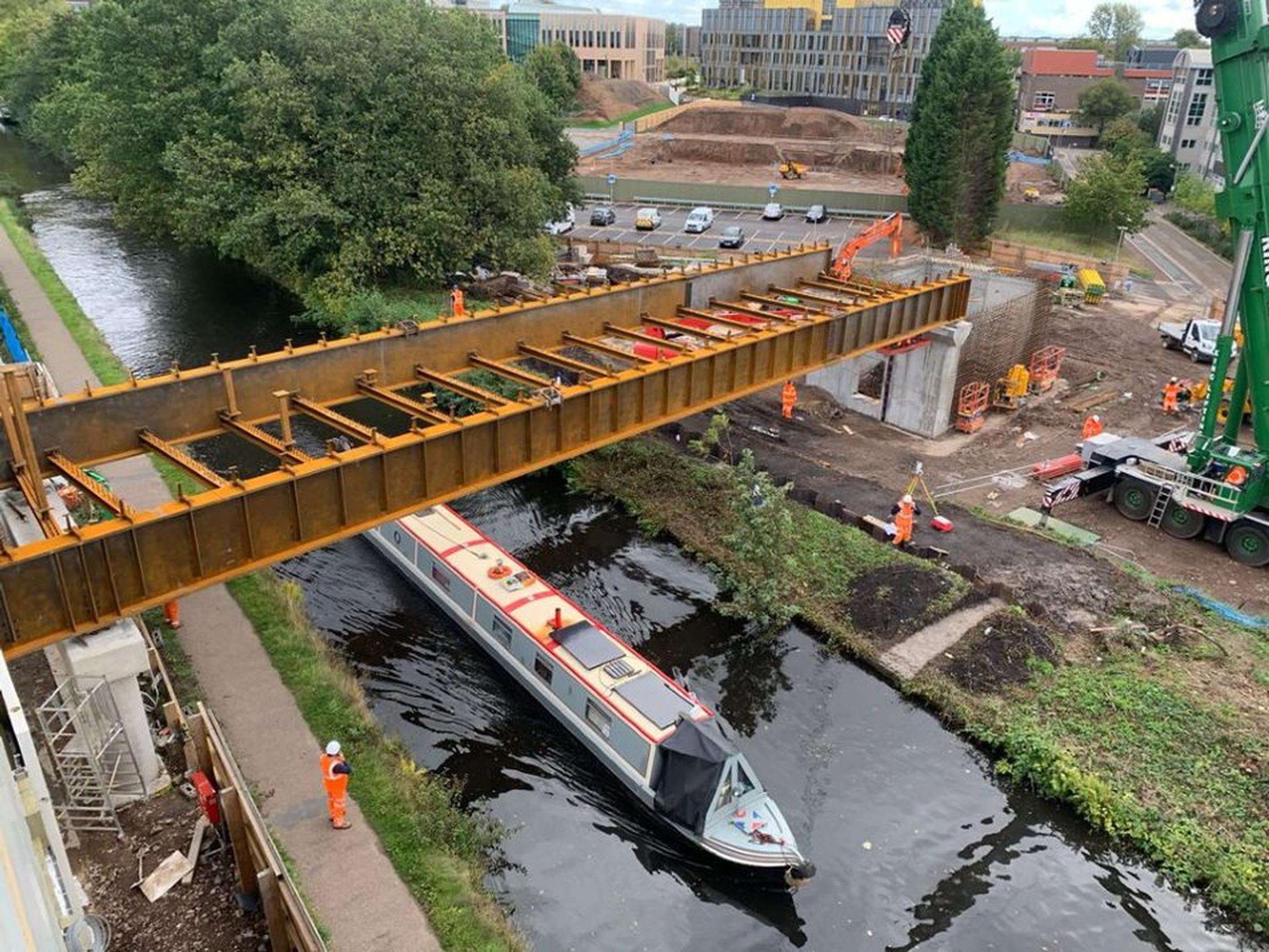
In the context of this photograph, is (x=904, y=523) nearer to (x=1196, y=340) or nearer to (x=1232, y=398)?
(x=1232, y=398)

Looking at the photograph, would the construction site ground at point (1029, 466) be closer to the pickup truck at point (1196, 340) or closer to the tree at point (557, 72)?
the pickup truck at point (1196, 340)

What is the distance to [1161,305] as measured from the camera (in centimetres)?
4531


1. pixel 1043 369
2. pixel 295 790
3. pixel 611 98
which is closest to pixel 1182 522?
pixel 1043 369

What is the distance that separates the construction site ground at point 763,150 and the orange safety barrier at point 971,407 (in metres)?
49.2

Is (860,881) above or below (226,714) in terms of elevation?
below

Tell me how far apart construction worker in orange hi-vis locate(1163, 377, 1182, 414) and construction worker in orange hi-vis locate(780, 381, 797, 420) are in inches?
509

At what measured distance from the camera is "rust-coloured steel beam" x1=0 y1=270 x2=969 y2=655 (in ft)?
34.8

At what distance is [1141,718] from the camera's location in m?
16.1

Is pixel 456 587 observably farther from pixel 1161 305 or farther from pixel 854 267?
pixel 1161 305

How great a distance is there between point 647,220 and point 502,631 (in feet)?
154

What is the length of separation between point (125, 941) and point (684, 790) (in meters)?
7.37

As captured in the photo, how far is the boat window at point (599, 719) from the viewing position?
48.0 ft

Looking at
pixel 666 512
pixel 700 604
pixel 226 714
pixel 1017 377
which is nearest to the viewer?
pixel 226 714

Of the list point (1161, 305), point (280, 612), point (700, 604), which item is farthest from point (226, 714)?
point (1161, 305)
